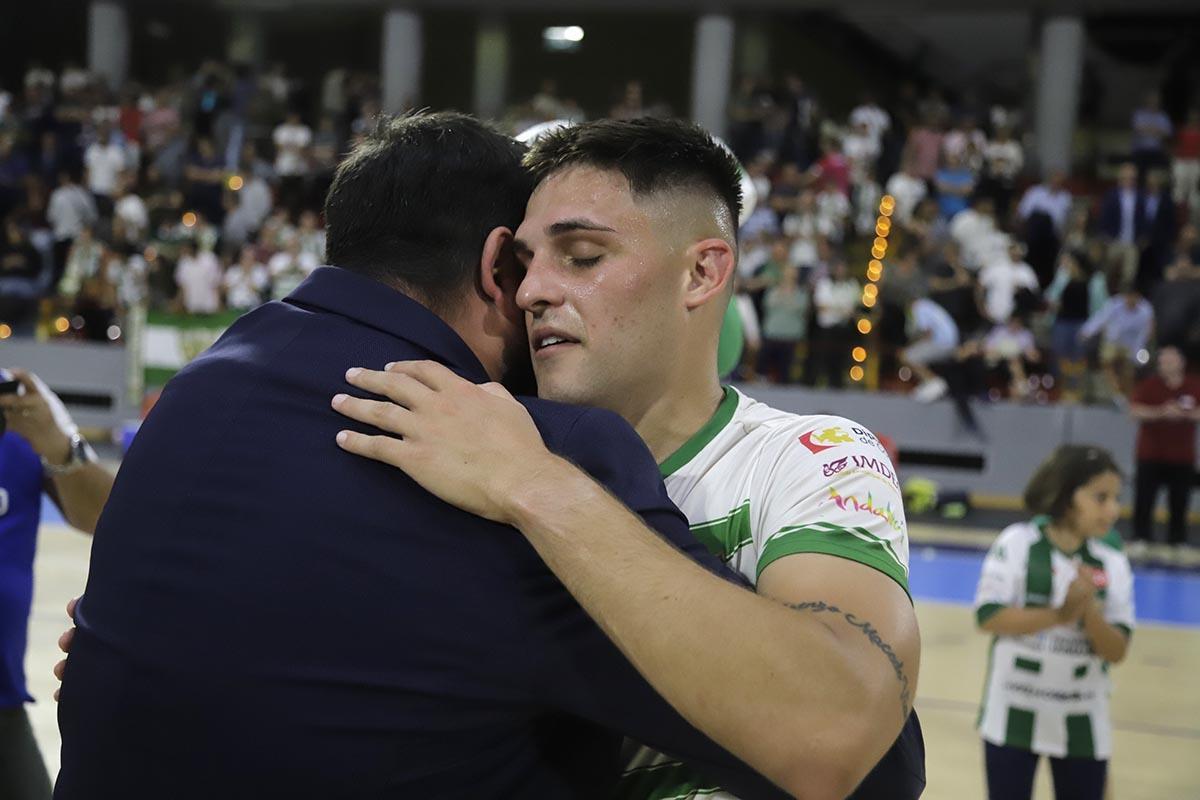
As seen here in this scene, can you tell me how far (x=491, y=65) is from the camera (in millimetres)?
25203

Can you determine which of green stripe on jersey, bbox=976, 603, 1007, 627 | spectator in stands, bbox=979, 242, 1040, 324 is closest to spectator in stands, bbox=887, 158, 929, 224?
spectator in stands, bbox=979, 242, 1040, 324

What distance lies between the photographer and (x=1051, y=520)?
550 cm

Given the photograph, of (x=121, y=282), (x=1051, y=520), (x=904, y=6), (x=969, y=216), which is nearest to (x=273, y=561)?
(x=1051, y=520)

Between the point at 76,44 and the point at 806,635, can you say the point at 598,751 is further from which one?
the point at 76,44

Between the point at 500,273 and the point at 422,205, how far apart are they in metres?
0.17

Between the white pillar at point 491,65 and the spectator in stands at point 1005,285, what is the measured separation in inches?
434

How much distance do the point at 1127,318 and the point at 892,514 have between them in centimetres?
1400

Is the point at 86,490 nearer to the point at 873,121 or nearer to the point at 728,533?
the point at 728,533

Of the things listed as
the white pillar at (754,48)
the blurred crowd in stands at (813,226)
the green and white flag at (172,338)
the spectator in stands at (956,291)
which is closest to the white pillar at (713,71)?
the blurred crowd in stands at (813,226)

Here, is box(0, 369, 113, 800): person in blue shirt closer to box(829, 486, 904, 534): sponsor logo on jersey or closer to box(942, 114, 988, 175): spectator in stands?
box(829, 486, 904, 534): sponsor logo on jersey

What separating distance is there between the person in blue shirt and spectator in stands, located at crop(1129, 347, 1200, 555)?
11348mm

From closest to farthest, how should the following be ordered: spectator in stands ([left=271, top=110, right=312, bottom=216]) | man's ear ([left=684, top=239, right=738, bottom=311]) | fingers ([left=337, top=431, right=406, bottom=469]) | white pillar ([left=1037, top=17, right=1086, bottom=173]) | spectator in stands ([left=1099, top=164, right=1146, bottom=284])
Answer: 1. fingers ([left=337, top=431, right=406, bottom=469])
2. man's ear ([left=684, top=239, right=738, bottom=311])
3. spectator in stands ([left=1099, top=164, right=1146, bottom=284])
4. white pillar ([left=1037, top=17, right=1086, bottom=173])
5. spectator in stands ([left=271, top=110, right=312, bottom=216])

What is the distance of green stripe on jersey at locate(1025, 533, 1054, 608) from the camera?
5.30 metres

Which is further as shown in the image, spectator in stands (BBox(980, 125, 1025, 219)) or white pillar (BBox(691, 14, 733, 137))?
white pillar (BBox(691, 14, 733, 137))
